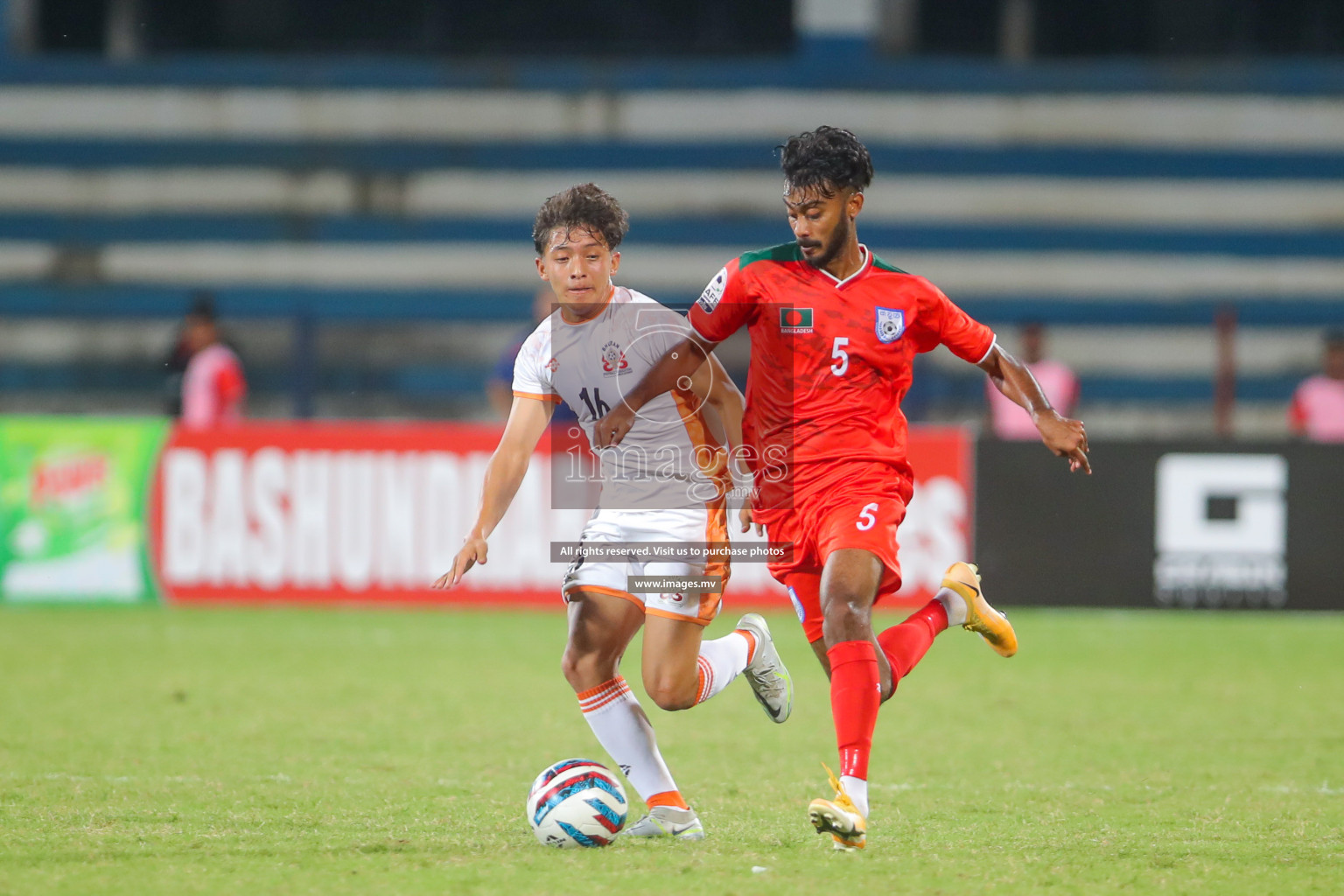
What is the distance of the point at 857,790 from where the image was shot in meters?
Answer: 4.27

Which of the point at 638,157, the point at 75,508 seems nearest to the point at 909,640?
the point at 75,508

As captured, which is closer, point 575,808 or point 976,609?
point 575,808

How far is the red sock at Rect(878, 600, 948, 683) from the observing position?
479 cm

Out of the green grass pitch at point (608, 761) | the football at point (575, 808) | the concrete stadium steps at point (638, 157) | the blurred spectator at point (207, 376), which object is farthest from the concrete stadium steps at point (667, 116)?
the football at point (575, 808)

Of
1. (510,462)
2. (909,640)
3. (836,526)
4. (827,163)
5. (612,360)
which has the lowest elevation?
(909,640)

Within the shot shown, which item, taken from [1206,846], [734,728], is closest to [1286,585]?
[734,728]

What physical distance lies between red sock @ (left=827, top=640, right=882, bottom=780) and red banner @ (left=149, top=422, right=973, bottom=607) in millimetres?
6264

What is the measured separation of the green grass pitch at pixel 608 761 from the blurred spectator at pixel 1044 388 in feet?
7.80

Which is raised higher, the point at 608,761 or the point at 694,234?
the point at 694,234

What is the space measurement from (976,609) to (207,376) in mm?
8206

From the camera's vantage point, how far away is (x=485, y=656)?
9.13 m

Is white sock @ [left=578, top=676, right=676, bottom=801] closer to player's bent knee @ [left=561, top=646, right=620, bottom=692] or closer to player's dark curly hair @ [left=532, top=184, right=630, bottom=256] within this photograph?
player's bent knee @ [left=561, top=646, right=620, bottom=692]

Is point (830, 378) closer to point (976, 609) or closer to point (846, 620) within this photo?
point (846, 620)

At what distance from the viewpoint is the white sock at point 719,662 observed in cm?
491
